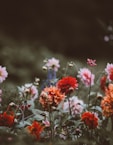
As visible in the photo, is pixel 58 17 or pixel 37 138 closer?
pixel 37 138

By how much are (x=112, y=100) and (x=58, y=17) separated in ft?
10.2

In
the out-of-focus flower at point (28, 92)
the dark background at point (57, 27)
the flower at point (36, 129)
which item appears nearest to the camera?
the flower at point (36, 129)

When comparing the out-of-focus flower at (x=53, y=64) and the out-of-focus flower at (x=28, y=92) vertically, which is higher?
the out-of-focus flower at (x=53, y=64)

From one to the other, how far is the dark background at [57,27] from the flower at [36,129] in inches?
105

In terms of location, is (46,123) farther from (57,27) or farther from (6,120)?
(57,27)

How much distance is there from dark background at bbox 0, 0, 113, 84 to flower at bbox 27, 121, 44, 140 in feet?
8.72

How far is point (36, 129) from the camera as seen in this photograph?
2236 mm

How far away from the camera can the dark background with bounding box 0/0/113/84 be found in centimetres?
512

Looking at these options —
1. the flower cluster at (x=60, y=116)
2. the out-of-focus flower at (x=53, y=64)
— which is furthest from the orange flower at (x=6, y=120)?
the out-of-focus flower at (x=53, y=64)

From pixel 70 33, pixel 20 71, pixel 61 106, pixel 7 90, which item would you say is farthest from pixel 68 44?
pixel 61 106

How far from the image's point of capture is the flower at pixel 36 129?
7.28 ft

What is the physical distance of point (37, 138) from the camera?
218 centimetres

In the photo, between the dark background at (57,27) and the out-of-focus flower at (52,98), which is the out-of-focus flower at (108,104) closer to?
the out-of-focus flower at (52,98)

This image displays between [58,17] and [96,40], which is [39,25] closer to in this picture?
[58,17]
